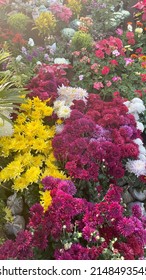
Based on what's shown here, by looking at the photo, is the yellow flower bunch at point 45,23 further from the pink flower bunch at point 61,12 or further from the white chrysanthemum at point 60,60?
the white chrysanthemum at point 60,60

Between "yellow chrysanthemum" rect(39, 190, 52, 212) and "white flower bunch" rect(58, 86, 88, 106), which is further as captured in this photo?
"white flower bunch" rect(58, 86, 88, 106)

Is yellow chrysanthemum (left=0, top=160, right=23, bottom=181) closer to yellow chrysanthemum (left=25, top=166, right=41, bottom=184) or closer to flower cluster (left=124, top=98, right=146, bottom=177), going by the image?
yellow chrysanthemum (left=25, top=166, right=41, bottom=184)

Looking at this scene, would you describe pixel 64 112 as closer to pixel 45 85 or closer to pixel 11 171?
pixel 45 85

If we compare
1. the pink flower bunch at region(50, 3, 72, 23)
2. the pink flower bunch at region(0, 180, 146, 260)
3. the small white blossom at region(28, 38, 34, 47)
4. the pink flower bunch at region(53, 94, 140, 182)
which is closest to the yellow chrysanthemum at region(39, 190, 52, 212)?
the pink flower bunch at region(0, 180, 146, 260)

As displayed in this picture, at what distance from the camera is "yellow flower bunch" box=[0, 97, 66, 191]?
3064 millimetres

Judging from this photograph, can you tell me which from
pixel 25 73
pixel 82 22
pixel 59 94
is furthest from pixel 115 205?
pixel 82 22

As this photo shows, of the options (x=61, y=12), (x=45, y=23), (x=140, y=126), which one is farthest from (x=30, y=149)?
(x=61, y=12)

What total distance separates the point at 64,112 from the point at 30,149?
17.6 inches

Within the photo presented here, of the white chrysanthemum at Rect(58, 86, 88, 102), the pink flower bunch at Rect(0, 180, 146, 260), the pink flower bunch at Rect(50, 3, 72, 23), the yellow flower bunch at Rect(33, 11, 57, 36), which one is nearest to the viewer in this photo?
the pink flower bunch at Rect(0, 180, 146, 260)

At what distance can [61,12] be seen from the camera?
556 cm

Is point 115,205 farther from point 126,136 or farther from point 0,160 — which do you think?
point 0,160

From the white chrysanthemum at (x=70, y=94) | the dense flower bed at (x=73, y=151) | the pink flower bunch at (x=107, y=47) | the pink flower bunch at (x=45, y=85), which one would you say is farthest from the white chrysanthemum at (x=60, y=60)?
the white chrysanthemum at (x=70, y=94)

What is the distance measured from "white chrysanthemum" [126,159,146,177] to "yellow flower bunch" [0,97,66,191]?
530mm

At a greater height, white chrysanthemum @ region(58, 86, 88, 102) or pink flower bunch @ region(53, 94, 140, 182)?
white chrysanthemum @ region(58, 86, 88, 102)
